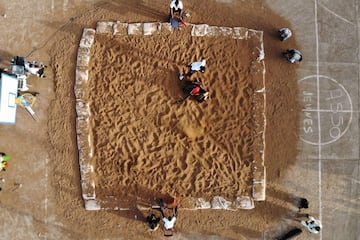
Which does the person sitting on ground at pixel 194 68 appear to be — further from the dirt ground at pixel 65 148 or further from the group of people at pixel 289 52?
the group of people at pixel 289 52

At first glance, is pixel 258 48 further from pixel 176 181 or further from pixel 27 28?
pixel 27 28

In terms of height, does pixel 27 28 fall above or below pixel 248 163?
above

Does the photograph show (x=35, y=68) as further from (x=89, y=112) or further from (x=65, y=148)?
(x=65, y=148)

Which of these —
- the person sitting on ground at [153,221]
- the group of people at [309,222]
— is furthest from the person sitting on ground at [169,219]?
the group of people at [309,222]

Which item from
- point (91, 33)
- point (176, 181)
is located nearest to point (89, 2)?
point (91, 33)

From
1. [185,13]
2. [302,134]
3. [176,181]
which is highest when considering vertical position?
[185,13]

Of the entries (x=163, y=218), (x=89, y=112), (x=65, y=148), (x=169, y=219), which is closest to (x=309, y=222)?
(x=169, y=219)

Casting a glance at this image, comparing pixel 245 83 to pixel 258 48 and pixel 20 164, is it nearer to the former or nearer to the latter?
pixel 258 48
